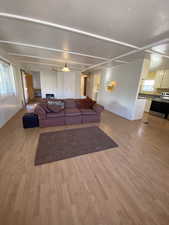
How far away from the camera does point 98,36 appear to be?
2.10 m

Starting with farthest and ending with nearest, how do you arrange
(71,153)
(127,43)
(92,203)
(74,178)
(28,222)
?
(127,43), (71,153), (74,178), (92,203), (28,222)

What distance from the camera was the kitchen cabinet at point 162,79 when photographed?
4574mm

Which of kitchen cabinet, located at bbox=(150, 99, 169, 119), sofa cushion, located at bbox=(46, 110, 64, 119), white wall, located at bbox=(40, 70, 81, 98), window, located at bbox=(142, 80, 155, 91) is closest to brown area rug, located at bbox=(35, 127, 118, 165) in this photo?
sofa cushion, located at bbox=(46, 110, 64, 119)

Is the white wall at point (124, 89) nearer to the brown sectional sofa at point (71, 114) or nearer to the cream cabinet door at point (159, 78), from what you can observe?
the brown sectional sofa at point (71, 114)

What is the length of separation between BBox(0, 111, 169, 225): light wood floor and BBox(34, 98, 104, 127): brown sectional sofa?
1.00 m

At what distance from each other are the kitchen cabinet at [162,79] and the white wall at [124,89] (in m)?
2.11

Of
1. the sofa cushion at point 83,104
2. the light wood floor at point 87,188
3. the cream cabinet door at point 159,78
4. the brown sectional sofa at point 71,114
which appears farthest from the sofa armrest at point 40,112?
the cream cabinet door at point 159,78

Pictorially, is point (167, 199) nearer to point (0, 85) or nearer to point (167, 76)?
point (0, 85)

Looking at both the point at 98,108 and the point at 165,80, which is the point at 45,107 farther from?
the point at 165,80

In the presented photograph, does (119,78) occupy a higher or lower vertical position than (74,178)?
higher

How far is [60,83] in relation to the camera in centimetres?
695

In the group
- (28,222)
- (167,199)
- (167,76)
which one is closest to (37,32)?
(28,222)

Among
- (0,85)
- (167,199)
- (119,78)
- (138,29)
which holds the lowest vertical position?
(167,199)

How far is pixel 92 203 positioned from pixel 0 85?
3.90m
